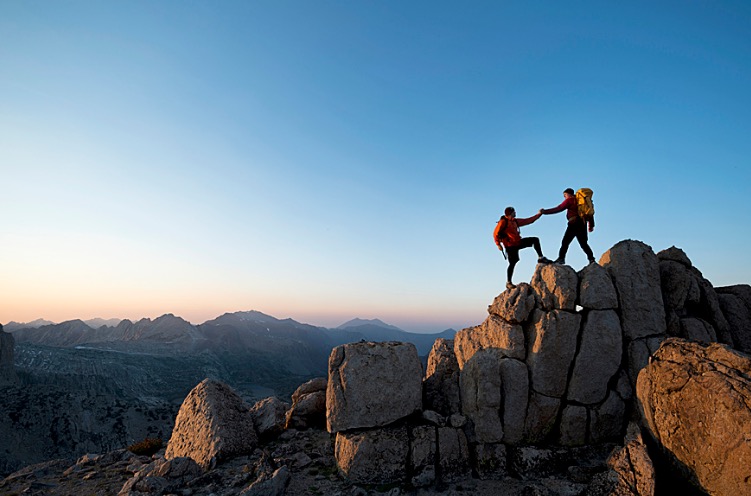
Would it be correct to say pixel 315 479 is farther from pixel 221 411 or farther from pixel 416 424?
pixel 221 411

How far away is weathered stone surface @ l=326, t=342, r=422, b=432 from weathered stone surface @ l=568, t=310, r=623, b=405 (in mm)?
7507

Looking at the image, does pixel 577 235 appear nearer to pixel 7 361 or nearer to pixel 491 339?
pixel 491 339

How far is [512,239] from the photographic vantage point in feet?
61.3

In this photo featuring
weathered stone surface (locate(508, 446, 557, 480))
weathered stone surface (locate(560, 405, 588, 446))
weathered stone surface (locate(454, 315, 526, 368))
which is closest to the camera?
weathered stone surface (locate(508, 446, 557, 480))

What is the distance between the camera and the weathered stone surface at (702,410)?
1019cm

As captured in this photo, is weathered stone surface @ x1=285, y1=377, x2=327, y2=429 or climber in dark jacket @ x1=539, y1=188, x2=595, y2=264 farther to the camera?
weathered stone surface @ x1=285, y1=377, x2=327, y2=429

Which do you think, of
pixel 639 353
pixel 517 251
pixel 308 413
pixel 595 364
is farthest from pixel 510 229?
pixel 308 413

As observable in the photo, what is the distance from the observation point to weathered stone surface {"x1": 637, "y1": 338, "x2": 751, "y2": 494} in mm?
10188

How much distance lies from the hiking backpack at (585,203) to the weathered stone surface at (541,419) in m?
9.40

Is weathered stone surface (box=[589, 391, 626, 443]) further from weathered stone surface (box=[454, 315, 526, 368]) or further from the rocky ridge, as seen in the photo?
Result: weathered stone surface (box=[454, 315, 526, 368])

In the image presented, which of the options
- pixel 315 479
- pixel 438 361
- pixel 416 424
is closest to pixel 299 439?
pixel 315 479

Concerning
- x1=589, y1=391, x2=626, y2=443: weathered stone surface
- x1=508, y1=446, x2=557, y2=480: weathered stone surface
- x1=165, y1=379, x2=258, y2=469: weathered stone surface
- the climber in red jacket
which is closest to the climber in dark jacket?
the climber in red jacket

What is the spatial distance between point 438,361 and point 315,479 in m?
8.83

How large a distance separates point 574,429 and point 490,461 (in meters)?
4.20
